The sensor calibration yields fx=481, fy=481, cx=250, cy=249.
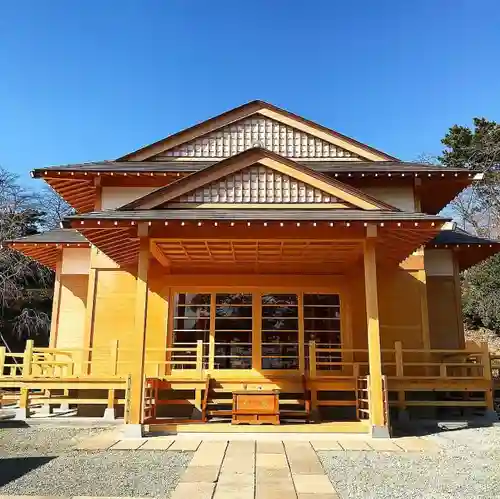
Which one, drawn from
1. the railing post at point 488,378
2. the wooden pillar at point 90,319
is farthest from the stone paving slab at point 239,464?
the wooden pillar at point 90,319

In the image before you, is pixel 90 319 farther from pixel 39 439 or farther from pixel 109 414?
pixel 39 439

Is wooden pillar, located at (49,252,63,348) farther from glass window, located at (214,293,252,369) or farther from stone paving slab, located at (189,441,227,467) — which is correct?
stone paving slab, located at (189,441,227,467)

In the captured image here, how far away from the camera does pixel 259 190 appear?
8.48 m

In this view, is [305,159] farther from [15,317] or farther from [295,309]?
[15,317]

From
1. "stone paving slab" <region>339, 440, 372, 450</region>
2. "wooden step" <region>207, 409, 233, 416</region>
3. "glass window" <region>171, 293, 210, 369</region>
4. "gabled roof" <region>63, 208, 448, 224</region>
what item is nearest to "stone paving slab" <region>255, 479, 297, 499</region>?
"stone paving slab" <region>339, 440, 372, 450</region>

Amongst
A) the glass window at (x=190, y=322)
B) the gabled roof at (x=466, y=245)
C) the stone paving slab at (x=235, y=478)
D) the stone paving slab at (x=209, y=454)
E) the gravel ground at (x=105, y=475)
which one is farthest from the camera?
the gabled roof at (x=466, y=245)

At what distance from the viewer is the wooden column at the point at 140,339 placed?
7449 millimetres

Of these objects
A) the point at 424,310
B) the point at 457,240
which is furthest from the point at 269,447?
the point at 457,240

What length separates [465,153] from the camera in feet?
91.8

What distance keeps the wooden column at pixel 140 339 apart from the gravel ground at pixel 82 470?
0.98 meters

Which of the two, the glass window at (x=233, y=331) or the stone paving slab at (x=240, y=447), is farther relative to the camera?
the glass window at (x=233, y=331)

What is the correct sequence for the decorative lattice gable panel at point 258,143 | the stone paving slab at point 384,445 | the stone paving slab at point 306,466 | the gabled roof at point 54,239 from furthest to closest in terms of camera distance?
the decorative lattice gable panel at point 258,143 → the gabled roof at point 54,239 → the stone paving slab at point 384,445 → the stone paving slab at point 306,466

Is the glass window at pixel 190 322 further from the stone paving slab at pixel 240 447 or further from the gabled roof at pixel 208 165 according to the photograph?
the stone paving slab at pixel 240 447

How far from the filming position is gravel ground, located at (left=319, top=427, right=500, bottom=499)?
4.57 metres
